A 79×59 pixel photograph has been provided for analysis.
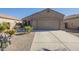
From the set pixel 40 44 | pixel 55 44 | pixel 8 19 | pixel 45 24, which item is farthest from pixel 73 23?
pixel 8 19

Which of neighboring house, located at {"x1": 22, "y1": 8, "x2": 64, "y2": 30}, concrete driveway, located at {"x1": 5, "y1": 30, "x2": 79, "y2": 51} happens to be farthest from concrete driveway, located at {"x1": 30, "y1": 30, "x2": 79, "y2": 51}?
neighboring house, located at {"x1": 22, "y1": 8, "x2": 64, "y2": 30}

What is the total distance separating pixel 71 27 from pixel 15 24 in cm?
663

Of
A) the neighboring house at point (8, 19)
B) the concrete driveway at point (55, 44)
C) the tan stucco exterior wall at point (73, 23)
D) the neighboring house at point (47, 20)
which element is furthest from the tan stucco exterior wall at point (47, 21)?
the concrete driveway at point (55, 44)

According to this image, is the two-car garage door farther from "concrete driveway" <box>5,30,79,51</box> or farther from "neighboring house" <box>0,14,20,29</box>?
"neighboring house" <box>0,14,20,29</box>

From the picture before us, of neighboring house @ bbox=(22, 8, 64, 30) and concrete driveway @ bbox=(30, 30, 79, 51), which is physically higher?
neighboring house @ bbox=(22, 8, 64, 30)

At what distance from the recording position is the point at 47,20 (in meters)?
14.6

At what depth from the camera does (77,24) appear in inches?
586

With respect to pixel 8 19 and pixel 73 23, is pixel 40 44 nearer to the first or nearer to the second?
pixel 8 19

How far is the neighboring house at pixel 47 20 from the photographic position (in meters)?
14.6

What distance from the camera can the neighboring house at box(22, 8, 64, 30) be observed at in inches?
576

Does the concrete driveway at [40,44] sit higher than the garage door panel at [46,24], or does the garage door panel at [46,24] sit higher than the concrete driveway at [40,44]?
the garage door panel at [46,24]

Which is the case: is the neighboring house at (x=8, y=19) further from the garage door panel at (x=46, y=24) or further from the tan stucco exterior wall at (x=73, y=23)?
the tan stucco exterior wall at (x=73, y=23)
